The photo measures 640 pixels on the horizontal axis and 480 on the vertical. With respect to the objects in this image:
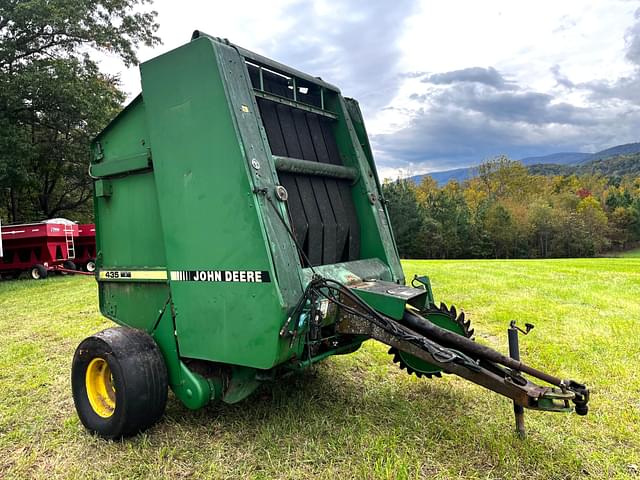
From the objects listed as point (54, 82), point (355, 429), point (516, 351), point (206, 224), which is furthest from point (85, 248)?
point (516, 351)

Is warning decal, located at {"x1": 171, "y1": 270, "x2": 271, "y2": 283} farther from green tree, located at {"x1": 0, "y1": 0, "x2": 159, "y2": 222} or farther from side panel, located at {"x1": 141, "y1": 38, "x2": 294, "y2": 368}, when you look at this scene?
green tree, located at {"x1": 0, "y1": 0, "x2": 159, "y2": 222}

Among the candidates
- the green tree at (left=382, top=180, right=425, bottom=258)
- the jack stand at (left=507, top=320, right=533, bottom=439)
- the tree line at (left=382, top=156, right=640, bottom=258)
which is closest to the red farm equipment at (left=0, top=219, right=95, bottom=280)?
the jack stand at (left=507, top=320, right=533, bottom=439)

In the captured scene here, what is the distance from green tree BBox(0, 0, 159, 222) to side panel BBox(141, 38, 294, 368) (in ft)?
43.4

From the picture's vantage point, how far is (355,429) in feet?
10.8

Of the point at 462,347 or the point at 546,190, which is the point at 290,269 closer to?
the point at 462,347

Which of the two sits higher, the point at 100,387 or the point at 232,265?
the point at 232,265

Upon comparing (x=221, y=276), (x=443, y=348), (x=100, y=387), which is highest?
(x=221, y=276)

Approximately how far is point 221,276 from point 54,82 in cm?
1522

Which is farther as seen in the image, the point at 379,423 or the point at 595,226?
the point at 595,226

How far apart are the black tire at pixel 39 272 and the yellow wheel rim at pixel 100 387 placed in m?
13.0

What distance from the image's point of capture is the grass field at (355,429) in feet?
9.25

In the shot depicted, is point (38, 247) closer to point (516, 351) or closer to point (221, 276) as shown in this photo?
point (221, 276)

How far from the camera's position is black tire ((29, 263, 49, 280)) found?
14570mm

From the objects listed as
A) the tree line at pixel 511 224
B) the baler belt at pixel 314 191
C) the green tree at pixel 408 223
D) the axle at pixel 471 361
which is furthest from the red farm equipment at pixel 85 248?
the green tree at pixel 408 223
